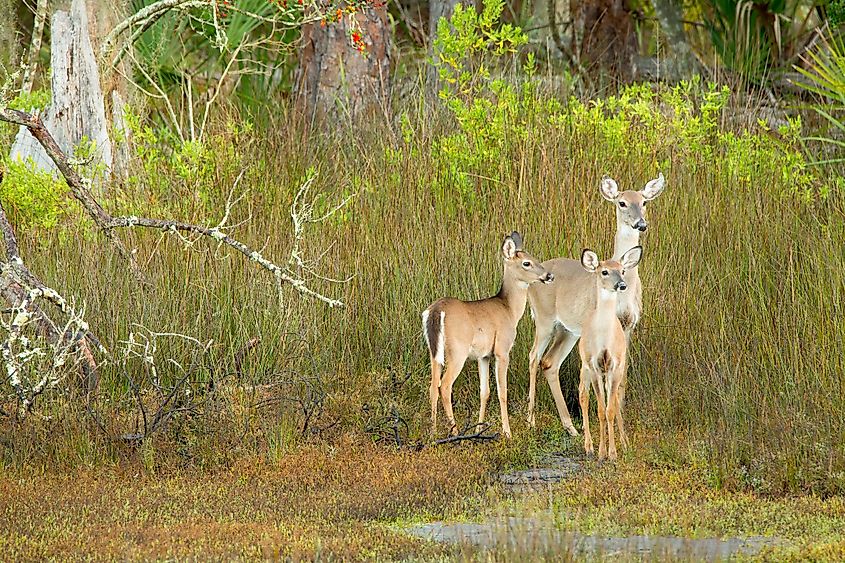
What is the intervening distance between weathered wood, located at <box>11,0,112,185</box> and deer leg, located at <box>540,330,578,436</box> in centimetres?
457

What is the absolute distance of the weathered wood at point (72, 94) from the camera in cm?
1163

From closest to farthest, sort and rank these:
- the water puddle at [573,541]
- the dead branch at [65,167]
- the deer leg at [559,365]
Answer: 1. the water puddle at [573,541]
2. the dead branch at [65,167]
3. the deer leg at [559,365]

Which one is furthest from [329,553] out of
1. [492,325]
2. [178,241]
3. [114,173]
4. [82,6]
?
[82,6]

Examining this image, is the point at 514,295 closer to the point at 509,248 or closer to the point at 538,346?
the point at 509,248

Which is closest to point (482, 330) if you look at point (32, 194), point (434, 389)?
point (434, 389)

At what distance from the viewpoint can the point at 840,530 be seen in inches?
241

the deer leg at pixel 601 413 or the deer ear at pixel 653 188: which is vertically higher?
the deer ear at pixel 653 188

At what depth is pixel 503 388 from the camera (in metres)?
8.20

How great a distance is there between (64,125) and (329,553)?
22.8 ft

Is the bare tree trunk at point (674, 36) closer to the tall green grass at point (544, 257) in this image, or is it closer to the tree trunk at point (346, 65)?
the tree trunk at point (346, 65)

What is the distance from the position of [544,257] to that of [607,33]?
853 centimetres

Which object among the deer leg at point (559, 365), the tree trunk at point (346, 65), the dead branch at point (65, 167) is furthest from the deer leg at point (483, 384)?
the tree trunk at point (346, 65)

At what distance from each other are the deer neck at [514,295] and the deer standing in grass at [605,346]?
2.84 ft

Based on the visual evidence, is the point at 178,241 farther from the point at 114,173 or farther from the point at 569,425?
the point at 569,425
